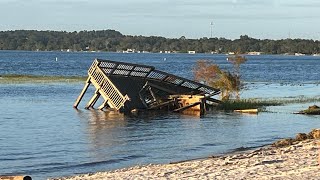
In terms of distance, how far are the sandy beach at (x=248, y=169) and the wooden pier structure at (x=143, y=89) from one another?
22.7 metres

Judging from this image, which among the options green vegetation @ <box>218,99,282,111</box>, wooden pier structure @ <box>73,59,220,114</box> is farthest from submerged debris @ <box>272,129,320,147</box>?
green vegetation @ <box>218,99,282,111</box>

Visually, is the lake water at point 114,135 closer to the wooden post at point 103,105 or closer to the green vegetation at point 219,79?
the wooden post at point 103,105

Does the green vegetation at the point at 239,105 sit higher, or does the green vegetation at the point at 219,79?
the green vegetation at the point at 219,79

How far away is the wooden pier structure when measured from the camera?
4606 centimetres

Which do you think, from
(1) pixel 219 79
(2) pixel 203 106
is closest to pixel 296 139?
(2) pixel 203 106

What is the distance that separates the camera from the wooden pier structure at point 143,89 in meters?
46.1

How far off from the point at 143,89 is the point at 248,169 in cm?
2793

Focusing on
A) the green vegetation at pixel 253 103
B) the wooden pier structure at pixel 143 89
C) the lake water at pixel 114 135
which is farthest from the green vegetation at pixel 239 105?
the lake water at pixel 114 135

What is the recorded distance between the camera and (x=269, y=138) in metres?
32.9

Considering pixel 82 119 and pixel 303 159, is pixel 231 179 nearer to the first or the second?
pixel 303 159

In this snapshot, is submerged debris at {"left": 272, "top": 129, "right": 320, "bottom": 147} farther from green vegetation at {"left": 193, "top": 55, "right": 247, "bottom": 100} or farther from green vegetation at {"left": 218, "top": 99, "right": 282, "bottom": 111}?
green vegetation at {"left": 193, "top": 55, "right": 247, "bottom": 100}

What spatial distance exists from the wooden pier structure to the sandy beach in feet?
74.4

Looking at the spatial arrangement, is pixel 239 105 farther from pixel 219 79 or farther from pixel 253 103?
pixel 219 79

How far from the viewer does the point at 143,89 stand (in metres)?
46.8
